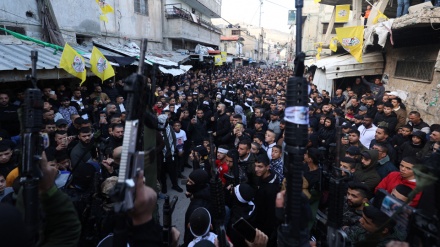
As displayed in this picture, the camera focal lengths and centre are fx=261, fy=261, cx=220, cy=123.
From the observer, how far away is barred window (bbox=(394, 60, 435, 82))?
24.6ft

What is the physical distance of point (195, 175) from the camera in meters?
3.04

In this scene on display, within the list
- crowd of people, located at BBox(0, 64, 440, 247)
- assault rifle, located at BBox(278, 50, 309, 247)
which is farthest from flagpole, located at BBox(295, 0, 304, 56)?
crowd of people, located at BBox(0, 64, 440, 247)

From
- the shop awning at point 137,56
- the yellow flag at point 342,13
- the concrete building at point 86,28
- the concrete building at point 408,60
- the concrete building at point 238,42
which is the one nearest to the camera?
the concrete building at point 408,60

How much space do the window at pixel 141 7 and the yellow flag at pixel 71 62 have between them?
10.8m

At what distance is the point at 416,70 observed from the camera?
8188mm

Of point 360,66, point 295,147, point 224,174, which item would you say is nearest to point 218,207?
point 224,174

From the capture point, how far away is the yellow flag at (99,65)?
6.95 metres

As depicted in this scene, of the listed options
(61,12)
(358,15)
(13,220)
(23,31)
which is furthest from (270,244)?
(358,15)

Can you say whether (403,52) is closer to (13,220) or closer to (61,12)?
(13,220)

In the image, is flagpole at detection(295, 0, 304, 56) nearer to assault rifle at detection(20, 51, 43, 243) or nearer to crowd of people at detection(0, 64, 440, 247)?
crowd of people at detection(0, 64, 440, 247)

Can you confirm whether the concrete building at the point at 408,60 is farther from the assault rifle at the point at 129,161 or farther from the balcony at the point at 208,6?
the balcony at the point at 208,6

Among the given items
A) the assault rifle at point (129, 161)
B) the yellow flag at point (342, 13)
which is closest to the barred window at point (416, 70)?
the yellow flag at point (342, 13)

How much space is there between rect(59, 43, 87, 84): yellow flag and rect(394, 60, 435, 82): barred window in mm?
9433

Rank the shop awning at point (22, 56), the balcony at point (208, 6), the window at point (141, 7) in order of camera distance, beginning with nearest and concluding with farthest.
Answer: the shop awning at point (22, 56) → the window at point (141, 7) → the balcony at point (208, 6)
